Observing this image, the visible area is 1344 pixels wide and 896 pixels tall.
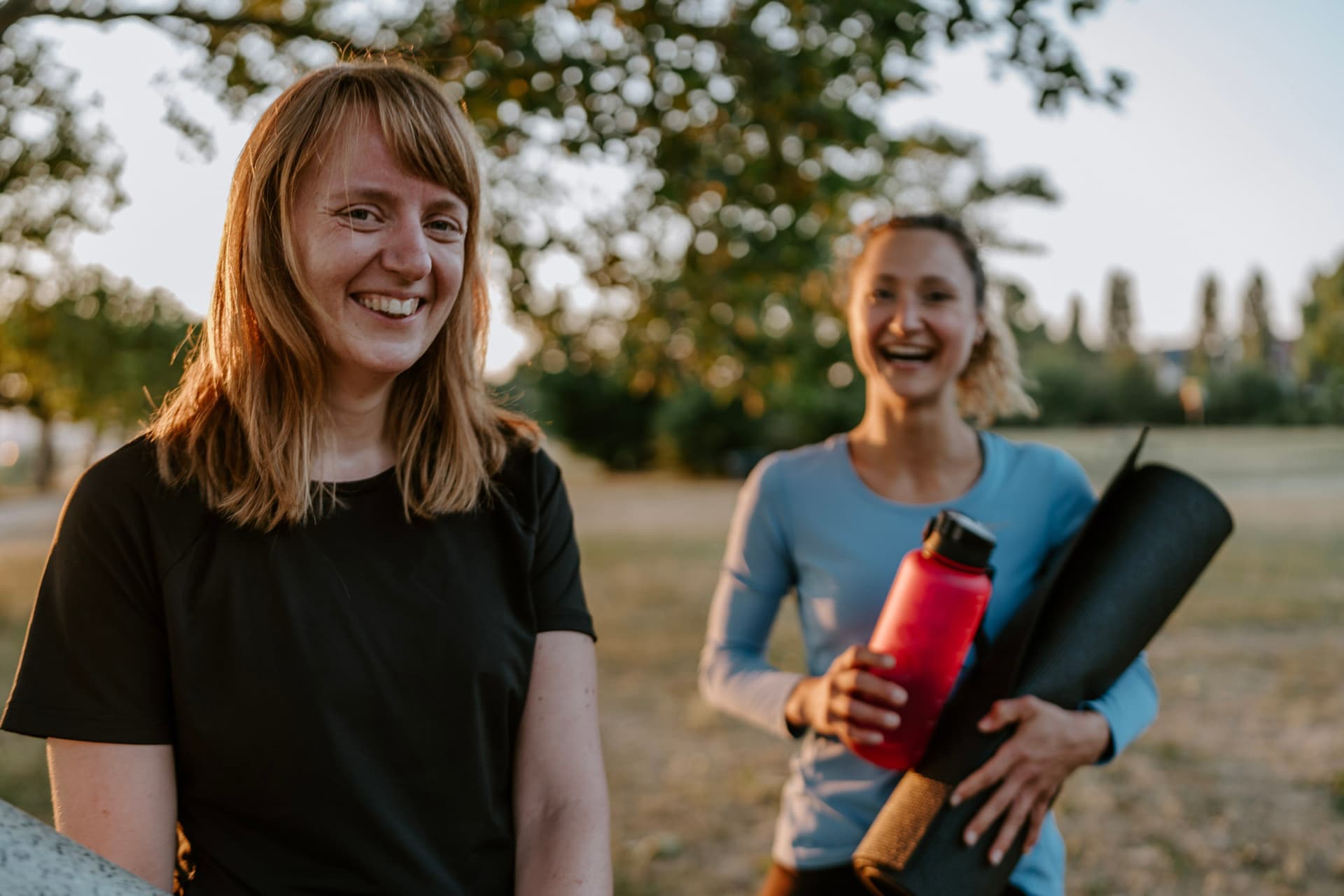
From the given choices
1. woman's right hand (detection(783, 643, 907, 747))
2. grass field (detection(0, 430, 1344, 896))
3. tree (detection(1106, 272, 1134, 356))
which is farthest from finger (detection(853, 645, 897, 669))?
tree (detection(1106, 272, 1134, 356))

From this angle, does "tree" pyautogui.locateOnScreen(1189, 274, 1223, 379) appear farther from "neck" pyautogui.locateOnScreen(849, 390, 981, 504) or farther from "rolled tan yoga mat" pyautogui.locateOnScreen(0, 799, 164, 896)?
"rolled tan yoga mat" pyautogui.locateOnScreen(0, 799, 164, 896)

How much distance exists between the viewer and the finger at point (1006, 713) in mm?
1887

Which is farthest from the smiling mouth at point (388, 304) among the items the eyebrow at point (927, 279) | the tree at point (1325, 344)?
the tree at point (1325, 344)

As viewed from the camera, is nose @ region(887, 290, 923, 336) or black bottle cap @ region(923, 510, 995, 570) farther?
nose @ region(887, 290, 923, 336)

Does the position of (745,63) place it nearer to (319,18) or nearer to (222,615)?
(319,18)

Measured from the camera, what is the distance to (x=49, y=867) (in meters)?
0.99

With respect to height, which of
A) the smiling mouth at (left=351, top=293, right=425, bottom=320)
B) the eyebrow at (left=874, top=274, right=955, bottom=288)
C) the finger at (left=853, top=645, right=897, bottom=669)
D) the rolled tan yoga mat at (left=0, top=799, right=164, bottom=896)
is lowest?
the finger at (left=853, top=645, right=897, bottom=669)

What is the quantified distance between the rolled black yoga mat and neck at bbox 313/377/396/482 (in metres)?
1.14

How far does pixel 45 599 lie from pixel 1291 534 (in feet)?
60.0

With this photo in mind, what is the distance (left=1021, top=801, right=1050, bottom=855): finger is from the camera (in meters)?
1.93

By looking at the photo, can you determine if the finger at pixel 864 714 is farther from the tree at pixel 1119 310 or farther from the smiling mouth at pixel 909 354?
the tree at pixel 1119 310

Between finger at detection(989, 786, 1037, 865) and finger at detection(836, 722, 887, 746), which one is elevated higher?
finger at detection(836, 722, 887, 746)

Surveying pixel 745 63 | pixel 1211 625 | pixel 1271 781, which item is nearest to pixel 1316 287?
pixel 1211 625

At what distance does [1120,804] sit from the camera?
5539 mm
